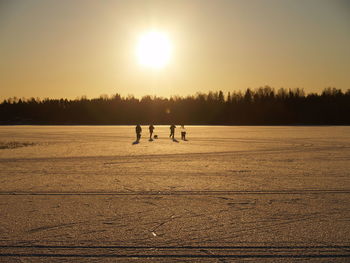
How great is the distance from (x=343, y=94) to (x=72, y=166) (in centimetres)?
10286

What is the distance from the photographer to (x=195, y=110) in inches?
4572

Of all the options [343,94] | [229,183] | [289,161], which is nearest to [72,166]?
[229,183]

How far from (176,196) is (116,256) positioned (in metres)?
3.13

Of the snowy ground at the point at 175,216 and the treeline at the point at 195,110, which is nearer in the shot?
the snowy ground at the point at 175,216

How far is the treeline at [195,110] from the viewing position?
95938mm

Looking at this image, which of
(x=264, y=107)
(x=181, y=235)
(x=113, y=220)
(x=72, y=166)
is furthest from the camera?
(x=264, y=107)

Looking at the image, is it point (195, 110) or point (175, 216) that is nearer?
point (175, 216)

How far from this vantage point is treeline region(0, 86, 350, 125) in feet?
315

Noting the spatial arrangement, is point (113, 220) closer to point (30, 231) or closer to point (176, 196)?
point (30, 231)

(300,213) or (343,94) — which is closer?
(300,213)

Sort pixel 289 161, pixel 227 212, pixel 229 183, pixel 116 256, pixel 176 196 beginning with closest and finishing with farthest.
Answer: pixel 116 256 → pixel 227 212 → pixel 176 196 → pixel 229 183 → pixel 289 161

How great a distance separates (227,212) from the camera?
19.4ft

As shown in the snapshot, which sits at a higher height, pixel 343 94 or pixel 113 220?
pixel 343 94

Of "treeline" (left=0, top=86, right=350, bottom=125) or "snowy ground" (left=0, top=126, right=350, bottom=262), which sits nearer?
"snowy ground" (left=0, top=126, right=350, bottom=262)
